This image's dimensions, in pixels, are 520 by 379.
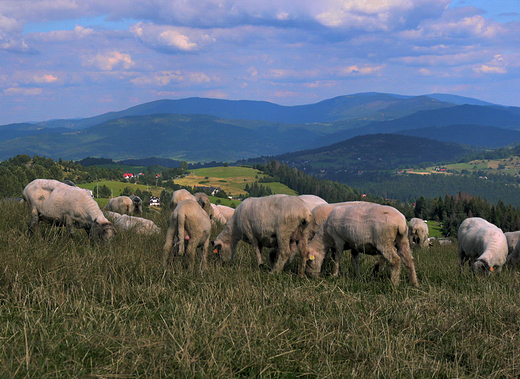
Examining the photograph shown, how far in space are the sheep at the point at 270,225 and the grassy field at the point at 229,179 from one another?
13132cm

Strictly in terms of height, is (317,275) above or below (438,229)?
above

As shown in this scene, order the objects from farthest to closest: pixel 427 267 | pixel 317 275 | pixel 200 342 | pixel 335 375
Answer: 1. pixel 427 267
2. pixel 317 275
3. pixel 200 342
4. pixel 335 375

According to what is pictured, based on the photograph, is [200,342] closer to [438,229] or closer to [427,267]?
[427,267]

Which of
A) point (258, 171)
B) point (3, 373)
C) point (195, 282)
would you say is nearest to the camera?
point (3, 373)

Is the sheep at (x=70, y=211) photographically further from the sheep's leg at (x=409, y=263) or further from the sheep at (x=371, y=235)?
the sheep's leg at (x=409, y=263)

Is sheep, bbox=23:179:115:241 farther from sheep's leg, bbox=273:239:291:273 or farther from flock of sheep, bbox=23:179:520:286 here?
sheep's leg, bbox=273:239:291:273

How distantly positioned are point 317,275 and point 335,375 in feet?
15.8

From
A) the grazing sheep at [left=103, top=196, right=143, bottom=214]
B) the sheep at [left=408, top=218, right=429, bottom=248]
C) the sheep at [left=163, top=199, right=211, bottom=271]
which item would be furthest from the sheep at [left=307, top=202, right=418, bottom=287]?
the grazing sheep at [left=103, top=196, right=143, bottom=214]

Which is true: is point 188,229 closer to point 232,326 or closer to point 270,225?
point 270,225

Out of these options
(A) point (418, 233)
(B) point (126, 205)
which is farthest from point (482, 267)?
(B) point (126, 205)

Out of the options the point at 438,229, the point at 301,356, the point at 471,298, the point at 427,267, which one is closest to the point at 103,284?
the point at 301,356

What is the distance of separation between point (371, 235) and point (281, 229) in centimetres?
217

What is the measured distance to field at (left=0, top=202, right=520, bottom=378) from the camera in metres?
5.03

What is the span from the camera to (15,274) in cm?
760
